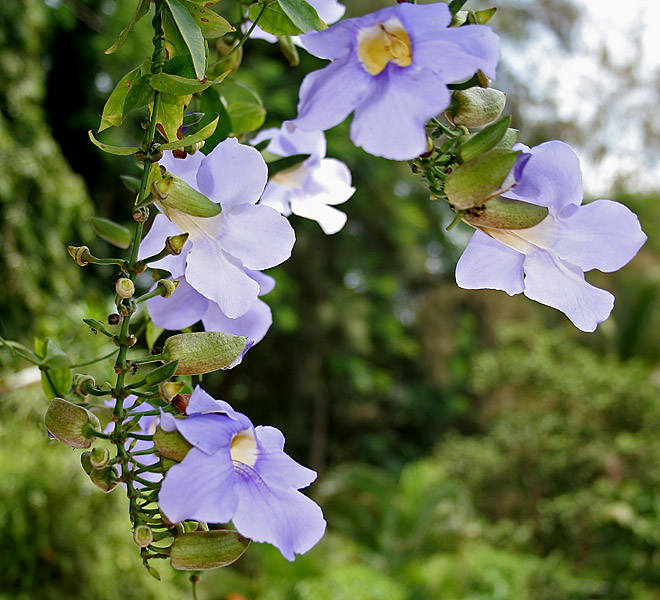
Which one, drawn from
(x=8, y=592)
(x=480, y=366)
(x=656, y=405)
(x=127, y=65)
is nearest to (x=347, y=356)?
(x=480, y=366)

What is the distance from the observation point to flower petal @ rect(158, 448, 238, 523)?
153 mm

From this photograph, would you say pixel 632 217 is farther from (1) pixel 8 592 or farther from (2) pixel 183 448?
(1) pixel 8 592

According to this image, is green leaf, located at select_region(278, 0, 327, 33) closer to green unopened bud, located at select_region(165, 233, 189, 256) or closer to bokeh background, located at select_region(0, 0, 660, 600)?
green unopened bud, located at select_region(165, 233, 189, 256)

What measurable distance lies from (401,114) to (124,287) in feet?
0.27

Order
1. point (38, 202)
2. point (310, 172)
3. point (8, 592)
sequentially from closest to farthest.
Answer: point (310, 172) < point (8, 592) < point (38, 202)

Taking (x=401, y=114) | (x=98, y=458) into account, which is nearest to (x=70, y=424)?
(x=98, y=458)

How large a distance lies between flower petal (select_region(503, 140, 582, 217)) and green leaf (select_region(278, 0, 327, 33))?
2.8 inches

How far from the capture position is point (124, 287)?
18cm

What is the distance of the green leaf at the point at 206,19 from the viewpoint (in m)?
0.21

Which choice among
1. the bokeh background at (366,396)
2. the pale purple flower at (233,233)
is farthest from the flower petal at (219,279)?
the bokeh background at (366,396)

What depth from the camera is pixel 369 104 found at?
0.54 ft

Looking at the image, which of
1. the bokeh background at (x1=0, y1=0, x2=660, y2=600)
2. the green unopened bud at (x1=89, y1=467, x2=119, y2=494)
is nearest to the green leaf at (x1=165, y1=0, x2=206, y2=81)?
the green unopened bud at (x1=89, y1=467, x2=119, y2=494)

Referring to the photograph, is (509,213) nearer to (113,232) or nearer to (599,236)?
(599,236)

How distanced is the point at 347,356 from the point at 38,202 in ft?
6.67
